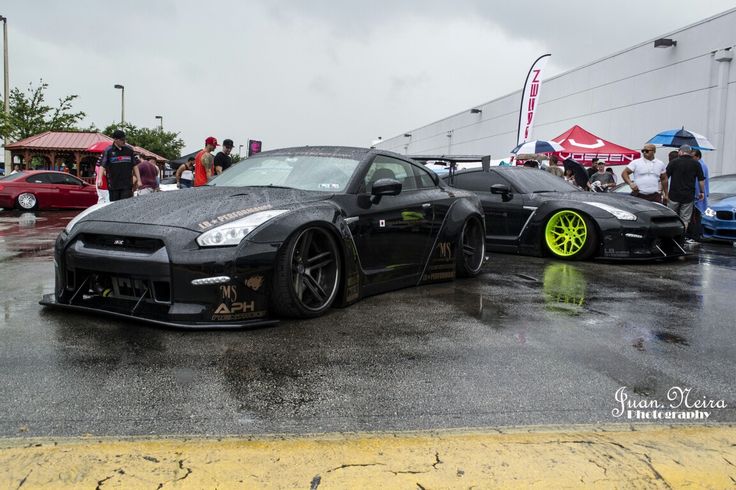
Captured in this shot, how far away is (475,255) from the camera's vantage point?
6906mm

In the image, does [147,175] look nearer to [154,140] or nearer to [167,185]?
[167,185]

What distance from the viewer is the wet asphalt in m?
2.85

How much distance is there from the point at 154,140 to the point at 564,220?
182 ft

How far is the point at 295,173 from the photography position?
5.49 metres

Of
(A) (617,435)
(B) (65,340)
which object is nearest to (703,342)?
(A) (617,435)

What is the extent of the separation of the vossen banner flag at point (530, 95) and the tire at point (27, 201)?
17.7 m

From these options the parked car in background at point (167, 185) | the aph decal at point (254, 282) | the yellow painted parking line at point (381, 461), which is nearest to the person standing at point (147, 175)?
the parked car in background at point (167, 185)

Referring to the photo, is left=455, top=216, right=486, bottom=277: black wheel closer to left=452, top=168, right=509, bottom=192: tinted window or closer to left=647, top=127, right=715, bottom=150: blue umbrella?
left=452, top=168, right=509, bottom=192: tinted window

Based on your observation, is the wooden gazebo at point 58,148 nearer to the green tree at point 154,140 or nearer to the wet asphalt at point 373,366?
the green tree at point 154,140

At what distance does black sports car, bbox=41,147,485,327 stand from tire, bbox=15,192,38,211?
15.9 metres

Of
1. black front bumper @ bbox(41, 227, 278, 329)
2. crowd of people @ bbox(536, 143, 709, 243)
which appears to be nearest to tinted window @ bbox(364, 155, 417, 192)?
black front bumper @ bbox(41, 227, 278, 329)

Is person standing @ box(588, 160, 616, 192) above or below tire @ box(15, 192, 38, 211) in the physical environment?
above

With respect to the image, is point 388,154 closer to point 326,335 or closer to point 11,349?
point 326,335

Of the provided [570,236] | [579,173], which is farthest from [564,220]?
[579,173]
